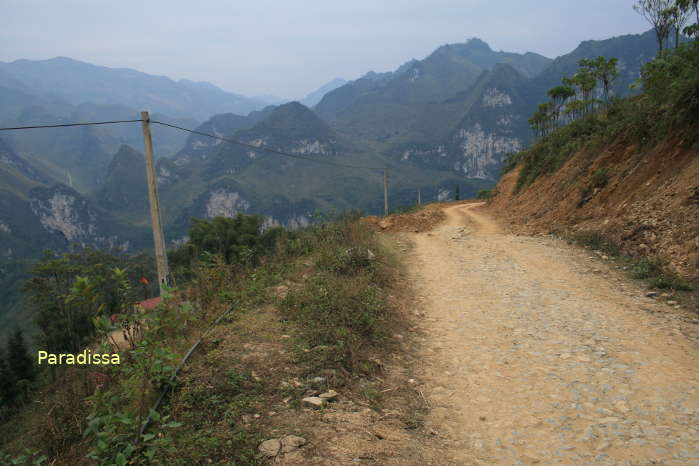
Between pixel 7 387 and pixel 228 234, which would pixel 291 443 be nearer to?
pixel 7 387

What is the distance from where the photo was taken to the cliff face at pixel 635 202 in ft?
26.7

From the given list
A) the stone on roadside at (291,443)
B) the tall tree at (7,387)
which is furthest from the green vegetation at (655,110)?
the tall tree at (7,387)

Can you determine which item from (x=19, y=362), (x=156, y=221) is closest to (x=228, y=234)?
(x=19, y=362)

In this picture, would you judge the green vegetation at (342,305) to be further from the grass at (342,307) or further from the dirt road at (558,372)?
the dirt road at (558,372)

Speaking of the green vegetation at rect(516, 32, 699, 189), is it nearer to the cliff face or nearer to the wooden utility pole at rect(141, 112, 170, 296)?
the cliff face

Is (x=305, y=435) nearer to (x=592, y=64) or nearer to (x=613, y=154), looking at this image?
(x=613, y=154)

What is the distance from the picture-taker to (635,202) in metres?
10.4

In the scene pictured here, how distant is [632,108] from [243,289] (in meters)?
15.3

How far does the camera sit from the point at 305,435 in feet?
11.8

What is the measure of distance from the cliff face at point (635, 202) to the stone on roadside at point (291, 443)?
7.44 m

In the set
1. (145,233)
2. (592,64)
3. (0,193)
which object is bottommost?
(145,233)

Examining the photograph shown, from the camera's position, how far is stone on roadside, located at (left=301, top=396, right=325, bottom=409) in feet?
13.6

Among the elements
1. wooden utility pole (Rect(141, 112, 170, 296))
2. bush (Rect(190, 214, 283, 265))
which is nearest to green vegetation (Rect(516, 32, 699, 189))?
wooden utility pole (Rect(141, 112, 170, 296))

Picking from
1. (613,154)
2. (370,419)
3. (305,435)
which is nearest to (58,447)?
(305,435)
